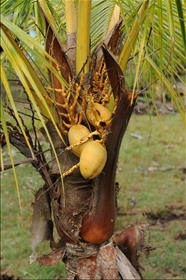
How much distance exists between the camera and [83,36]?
1.59 meters

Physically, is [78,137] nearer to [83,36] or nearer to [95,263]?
[83,36]

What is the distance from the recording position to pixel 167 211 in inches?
156

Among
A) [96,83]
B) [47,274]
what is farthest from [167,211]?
[96,83]

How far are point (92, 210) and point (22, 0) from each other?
2.46ft

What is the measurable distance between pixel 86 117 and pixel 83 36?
26 centimetres

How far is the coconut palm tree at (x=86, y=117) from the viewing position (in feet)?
5.01

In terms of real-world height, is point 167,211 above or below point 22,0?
below

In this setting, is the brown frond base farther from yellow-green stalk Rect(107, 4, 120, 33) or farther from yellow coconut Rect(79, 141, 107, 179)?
yellow-green stalk Rect(107, 4, 120, 33)

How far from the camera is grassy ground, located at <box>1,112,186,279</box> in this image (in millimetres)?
3217

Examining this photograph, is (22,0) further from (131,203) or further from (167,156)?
(167,156)

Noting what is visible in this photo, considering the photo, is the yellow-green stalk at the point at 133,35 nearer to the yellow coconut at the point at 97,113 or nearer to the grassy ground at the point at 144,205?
the yellow coconut at the point at 97,113

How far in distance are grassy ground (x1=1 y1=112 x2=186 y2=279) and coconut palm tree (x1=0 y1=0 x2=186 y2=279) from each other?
43 cm

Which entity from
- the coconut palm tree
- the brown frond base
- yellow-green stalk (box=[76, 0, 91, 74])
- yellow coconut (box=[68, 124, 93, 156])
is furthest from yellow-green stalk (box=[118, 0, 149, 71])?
the brown frond base

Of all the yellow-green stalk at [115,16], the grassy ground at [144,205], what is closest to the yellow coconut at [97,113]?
the yellow-green stalk at [115,16]
